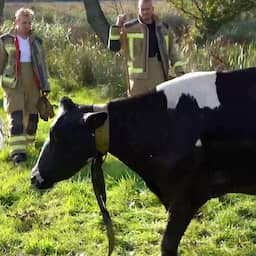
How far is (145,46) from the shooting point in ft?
23.6

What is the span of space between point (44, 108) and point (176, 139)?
3.86 metres

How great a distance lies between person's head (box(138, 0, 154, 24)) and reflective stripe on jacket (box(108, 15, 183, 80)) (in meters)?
0.07

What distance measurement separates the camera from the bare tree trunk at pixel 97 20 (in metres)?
13.7

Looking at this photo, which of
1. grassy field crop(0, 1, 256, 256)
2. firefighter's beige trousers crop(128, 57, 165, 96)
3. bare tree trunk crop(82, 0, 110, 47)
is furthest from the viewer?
bare tree trunk crop(82, 0, 110, 47)

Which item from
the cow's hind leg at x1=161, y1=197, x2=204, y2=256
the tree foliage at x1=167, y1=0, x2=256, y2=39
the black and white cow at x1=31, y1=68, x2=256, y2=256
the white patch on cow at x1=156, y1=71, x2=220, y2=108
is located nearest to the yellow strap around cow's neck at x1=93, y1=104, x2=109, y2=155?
the black and white cow at x1=31, y1=68, x2=256, y2=256

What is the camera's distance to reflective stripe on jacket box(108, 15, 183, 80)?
7.17 m

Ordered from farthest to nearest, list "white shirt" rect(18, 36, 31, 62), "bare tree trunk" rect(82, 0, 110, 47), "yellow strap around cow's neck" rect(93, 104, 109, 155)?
"bare tree trunk" rect(82, 0, 110, 47), "white shirt" rect(18, 36, 31, 62), "yellow strap around cow's neck" rect(93, 104, 109, 155)

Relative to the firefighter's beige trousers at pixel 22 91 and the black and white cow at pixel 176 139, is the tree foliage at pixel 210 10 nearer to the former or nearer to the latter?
the firefighter's beige trousers at pixel 22 91

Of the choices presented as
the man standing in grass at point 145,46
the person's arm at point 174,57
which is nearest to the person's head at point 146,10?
the man standing in grass at point 145,46

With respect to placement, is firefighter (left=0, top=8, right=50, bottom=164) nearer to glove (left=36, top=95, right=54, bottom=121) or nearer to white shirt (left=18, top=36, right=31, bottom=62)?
white shirt (left=18, top=36, right=31, bottom=62)

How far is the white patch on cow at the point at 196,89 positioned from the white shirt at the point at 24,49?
11.9 feet

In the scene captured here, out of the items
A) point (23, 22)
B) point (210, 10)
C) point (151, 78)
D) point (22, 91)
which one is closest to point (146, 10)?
point (151, 78)

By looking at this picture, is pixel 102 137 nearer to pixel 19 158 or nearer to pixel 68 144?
pixel 68 144

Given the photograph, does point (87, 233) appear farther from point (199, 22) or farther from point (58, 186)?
point (199, 22)
